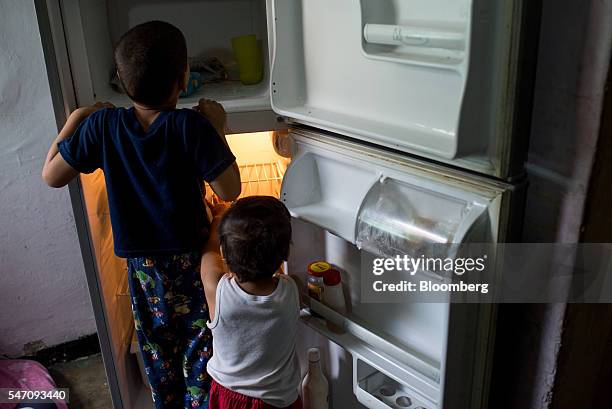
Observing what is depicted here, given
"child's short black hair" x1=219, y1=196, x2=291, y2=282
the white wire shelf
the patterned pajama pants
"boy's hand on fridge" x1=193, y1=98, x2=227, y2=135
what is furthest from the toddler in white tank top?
the white wire shelf

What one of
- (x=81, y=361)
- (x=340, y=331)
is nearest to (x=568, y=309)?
(x=340, y=331)

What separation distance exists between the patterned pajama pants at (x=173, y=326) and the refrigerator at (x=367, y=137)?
139 millimetres

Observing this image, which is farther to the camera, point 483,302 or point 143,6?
point 143,6

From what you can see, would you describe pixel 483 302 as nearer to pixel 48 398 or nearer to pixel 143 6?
pixel 143 6

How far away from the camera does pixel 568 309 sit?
113 cm

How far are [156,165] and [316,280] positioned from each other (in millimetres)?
468

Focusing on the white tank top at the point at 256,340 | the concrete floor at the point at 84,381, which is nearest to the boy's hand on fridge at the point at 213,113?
the white tank top at the point at 256,340

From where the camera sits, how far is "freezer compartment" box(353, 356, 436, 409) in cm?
136

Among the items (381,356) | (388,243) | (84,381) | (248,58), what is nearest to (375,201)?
(388,243)

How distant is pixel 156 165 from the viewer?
4.07ft

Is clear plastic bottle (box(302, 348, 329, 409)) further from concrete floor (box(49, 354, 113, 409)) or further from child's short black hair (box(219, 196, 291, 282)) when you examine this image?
concrete floor (box(49, 354, 113, 409))

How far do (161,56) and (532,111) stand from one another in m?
0.69

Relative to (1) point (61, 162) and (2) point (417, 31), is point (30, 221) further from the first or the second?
(2) point (417, 31)

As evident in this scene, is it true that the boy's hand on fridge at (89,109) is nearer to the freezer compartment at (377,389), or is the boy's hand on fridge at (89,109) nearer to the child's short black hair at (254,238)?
the child's short black hair at (254,238)
